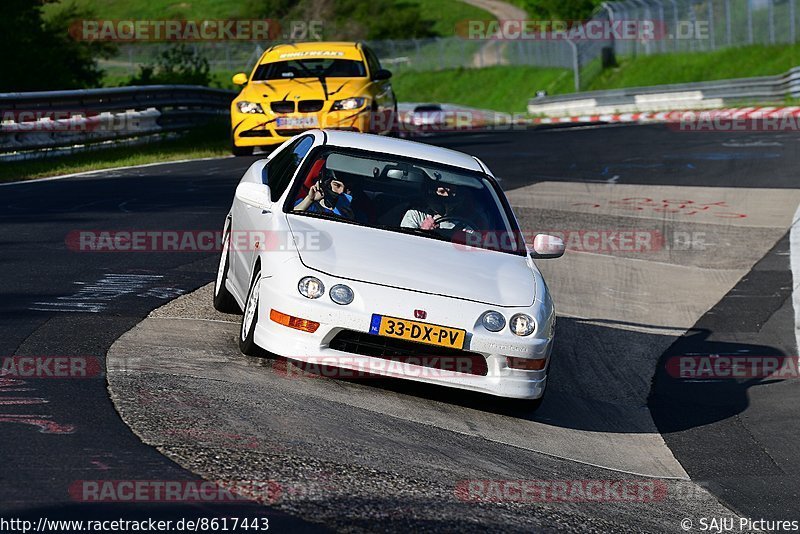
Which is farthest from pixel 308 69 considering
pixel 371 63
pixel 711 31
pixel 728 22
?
pixel 711 31

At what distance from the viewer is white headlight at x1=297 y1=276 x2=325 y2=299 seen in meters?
7.00

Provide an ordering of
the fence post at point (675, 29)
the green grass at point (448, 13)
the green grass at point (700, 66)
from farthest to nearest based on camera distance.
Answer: the green grass at point (448, 13), the fence post at point (675, 29), the green grass at point (700, 66)

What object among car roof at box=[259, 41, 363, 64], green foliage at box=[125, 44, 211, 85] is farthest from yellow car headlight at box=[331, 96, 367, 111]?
green foliage at box=[125, 44, 211, 85]

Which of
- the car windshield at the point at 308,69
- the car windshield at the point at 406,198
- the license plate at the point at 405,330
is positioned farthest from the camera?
the car windshield at the point at 308,69

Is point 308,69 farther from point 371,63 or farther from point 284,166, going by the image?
point 284,166

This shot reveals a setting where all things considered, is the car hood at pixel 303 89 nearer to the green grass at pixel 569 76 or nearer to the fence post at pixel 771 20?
the green grass at pixel 569 76

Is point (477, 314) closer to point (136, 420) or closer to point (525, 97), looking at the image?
point (136, 420)

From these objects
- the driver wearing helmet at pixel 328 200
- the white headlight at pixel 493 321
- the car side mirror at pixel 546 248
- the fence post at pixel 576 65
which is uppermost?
the driver wearing helmet at pixel 328 200

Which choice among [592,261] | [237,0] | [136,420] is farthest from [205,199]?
[237,0]

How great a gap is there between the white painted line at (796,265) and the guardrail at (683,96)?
2276cm

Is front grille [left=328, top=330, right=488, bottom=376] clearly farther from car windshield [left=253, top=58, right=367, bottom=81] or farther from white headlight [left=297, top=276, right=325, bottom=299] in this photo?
car windshield [left=253, top=58, right=367, bottom=81]

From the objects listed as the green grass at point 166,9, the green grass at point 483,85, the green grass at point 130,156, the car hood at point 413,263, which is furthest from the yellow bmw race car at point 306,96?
the green grass at point 166,9

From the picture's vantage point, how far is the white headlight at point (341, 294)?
6.96 metres

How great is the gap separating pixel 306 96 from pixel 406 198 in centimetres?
972
